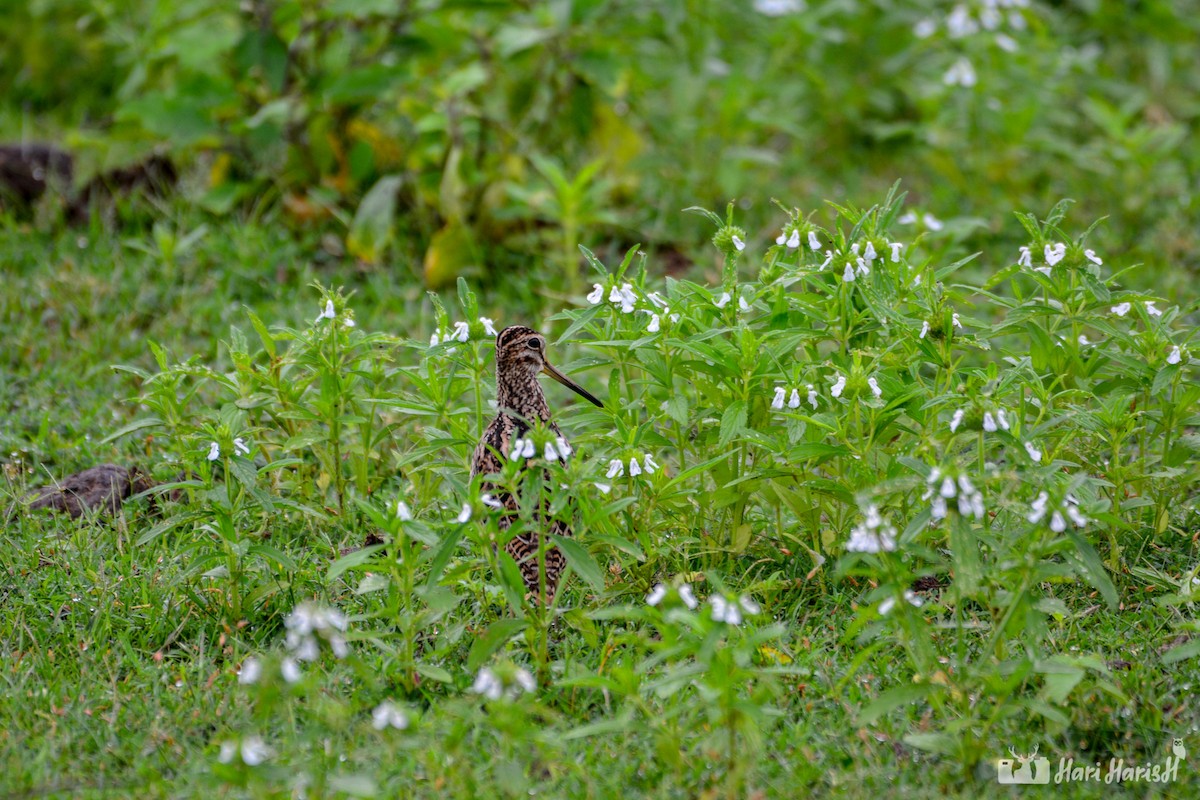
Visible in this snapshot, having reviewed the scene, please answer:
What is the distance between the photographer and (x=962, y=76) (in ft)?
21.0

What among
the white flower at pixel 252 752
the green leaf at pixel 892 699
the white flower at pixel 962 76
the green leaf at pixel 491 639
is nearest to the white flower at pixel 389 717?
the white flower at pixel 252 752

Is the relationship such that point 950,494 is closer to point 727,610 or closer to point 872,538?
point 872,538

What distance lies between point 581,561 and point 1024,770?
120 cm

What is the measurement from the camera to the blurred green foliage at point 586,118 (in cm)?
611

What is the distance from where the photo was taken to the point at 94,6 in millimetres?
6789

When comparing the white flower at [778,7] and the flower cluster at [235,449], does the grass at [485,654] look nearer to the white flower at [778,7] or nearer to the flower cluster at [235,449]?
the flower cluster at [235,449]

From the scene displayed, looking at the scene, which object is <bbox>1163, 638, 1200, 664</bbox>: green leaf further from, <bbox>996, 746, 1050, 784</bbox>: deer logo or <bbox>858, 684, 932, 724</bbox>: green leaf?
<bbox>858, 684, 932, 724</bbox>: green leaf

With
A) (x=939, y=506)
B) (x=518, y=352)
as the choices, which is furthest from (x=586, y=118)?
(x=939, y=506)

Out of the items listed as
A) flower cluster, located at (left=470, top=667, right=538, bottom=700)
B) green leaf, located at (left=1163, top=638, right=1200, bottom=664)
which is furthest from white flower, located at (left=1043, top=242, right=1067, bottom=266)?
flower cluster, located at (left=470, top=667, right=538, bottom=700)

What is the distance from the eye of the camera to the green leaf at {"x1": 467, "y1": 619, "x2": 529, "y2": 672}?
3277mm

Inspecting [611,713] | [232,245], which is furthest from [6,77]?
[611,713]

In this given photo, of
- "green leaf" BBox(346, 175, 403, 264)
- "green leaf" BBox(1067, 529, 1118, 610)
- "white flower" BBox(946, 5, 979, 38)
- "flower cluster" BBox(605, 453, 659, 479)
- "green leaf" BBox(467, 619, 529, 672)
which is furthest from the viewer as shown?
"white flower" BBox(946, 5, 979, 38)

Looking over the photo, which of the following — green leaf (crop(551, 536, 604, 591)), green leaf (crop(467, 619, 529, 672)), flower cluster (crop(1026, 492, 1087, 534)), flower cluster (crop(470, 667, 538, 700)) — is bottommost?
green leaf (crop(467, 619, 529, 672))

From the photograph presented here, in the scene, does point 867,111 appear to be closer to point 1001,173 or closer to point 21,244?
point 1001,173
